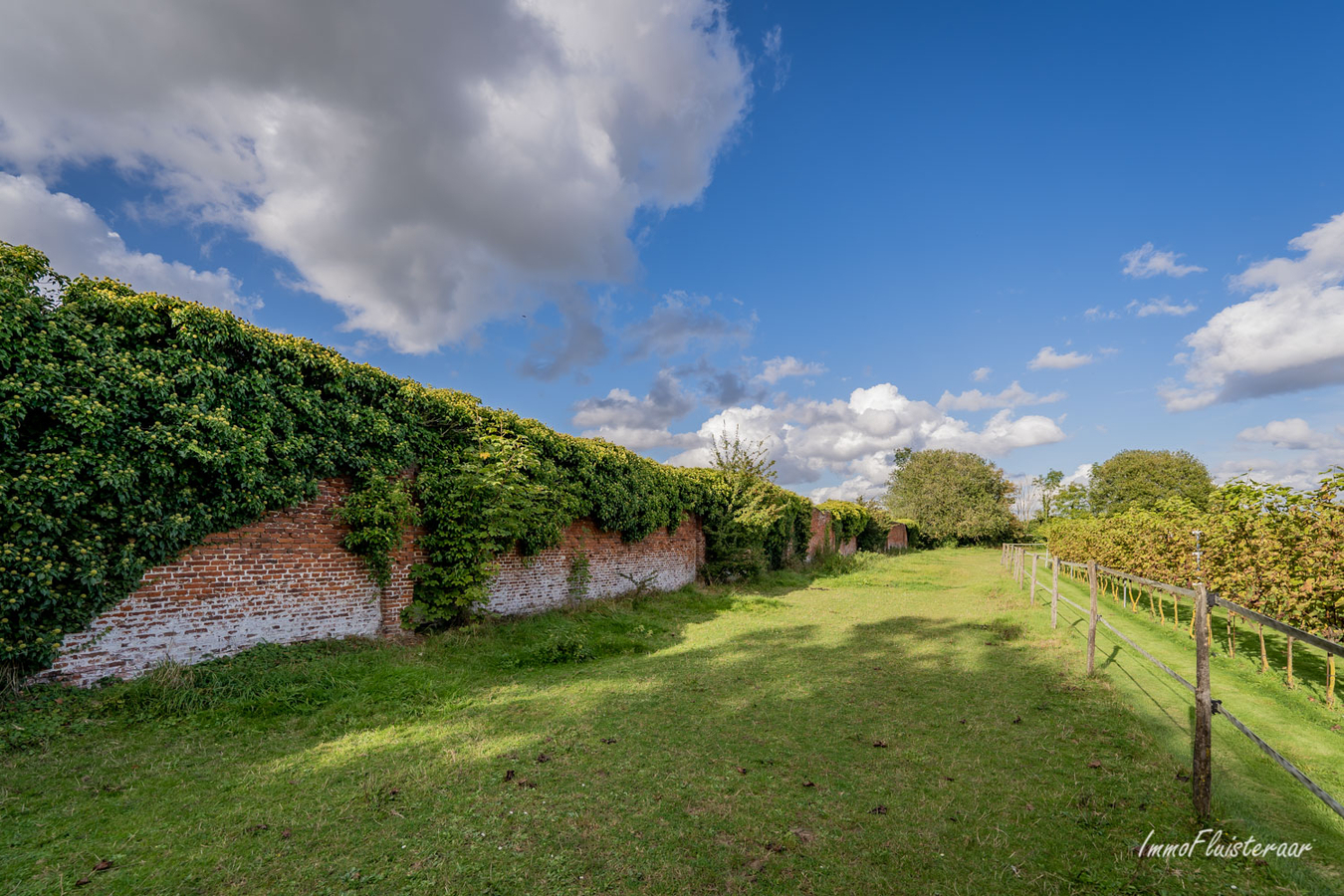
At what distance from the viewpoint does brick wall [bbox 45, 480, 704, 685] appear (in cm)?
585

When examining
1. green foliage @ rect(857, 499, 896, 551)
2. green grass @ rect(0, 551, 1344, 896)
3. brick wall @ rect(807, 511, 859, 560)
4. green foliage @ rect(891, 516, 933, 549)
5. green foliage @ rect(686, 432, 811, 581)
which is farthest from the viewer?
green foliage @ rect(891, 516, 933, 549)

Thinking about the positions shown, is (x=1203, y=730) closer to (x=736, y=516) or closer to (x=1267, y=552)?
(x=1267, y=552)

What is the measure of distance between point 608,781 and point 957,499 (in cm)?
5413

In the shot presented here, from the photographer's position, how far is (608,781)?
4316 millimetres

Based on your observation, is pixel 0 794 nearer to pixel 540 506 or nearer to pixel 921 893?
pixel 921 893

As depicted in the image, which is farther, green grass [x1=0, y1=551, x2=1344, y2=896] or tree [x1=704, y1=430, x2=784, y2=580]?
tree [x1=704, y1=430, x2=784, y2=580]

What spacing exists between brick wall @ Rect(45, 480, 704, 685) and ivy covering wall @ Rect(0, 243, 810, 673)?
0.75 feet

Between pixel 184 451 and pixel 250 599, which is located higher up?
pixel 184 451

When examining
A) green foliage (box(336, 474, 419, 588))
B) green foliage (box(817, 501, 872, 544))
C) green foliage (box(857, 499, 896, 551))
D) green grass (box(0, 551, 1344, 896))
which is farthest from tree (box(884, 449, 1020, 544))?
green foliage (box(336, 474, 419, 588))

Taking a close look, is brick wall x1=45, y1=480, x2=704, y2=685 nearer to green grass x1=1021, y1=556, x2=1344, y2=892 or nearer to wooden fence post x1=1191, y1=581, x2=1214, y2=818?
wooden fence post x1=1191, y1=581, x2=1214, y2=818

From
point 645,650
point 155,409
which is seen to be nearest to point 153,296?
point 155,409

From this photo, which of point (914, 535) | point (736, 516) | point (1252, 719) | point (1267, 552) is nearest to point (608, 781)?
point (1252, 719)

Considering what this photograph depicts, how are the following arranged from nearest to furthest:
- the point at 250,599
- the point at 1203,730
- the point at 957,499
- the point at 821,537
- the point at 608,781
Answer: the point at 1203,730 < the point at 608,781 < the point at 250,599 < the point at 821,537 < the point at 957,499

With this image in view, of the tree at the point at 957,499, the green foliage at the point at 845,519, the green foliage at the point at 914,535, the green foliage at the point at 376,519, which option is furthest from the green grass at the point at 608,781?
the tree at the point at 957,499
